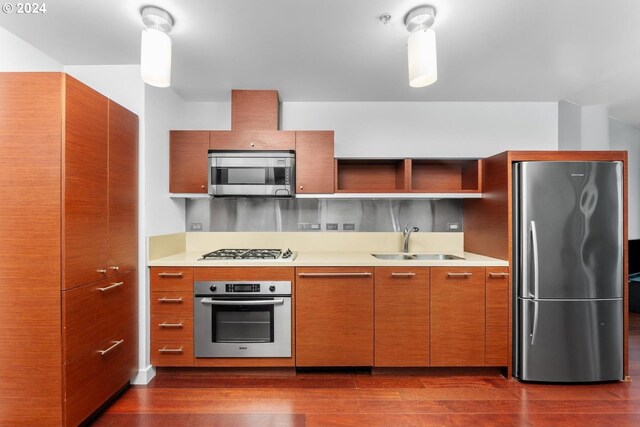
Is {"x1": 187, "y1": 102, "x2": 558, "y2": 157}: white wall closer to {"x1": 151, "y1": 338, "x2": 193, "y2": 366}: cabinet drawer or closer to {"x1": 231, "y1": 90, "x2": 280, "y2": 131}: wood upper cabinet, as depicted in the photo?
{"x1": 231, "y1": 90, "x2": 280, "y2": 131}: wood upper cabinet

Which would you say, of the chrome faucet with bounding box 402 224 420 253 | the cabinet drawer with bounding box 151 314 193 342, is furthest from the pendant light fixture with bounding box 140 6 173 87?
the chrome faucet with bounding box 402 224 420 253

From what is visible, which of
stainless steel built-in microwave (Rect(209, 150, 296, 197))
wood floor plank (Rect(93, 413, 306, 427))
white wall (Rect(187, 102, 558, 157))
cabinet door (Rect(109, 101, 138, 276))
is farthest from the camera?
white wall (Rect(187, 102, 558, 157))

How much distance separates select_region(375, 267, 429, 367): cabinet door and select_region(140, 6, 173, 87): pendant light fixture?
1.88 m

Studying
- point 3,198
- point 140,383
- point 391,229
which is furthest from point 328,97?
point 140,383

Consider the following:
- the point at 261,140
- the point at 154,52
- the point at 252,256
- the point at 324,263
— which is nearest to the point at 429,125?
the point at 261,140

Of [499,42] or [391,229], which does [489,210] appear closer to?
[391,229]

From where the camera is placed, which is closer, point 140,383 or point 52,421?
point 52,421

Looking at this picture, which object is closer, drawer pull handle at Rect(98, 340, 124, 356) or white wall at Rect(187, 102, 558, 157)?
drawer pull handle at Rect(98, 340, 124, 356)

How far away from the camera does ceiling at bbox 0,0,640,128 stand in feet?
5.52

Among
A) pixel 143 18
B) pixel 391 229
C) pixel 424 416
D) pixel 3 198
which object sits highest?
pixel 143 18

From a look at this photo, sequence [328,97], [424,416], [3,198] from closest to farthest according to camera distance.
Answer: [3,198], [424,416], [328,97]

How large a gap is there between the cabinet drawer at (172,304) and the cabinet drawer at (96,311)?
0.13 meters

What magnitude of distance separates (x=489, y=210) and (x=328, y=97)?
1.70 metres

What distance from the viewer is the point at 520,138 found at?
302 centimetres
